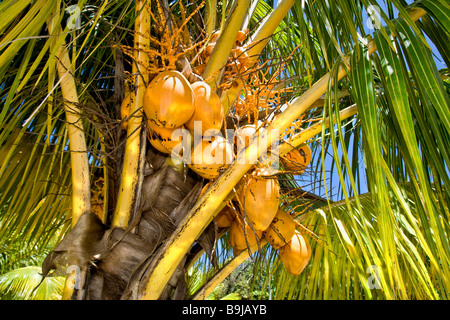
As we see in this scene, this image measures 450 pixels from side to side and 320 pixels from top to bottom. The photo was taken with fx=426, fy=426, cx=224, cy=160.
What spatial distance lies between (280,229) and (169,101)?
0.51 metres

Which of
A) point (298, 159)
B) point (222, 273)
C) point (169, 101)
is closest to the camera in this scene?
point (169, 101)

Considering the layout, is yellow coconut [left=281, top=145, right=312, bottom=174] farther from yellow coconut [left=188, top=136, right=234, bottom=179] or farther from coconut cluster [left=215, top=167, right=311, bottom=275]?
yellow coconut [left=188, top=136, right=234, bottom=179]

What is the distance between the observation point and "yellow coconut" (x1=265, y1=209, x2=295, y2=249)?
1.22m

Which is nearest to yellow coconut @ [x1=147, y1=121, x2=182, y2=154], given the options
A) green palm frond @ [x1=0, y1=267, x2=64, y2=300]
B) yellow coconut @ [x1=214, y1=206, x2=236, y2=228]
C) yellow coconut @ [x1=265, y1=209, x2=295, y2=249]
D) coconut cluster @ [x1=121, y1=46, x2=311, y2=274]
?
coconut cluster @ [x1=121, y1=46, x2=311, y2=274]

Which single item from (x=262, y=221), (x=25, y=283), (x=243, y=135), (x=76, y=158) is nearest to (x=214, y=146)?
(x=243, y=135)

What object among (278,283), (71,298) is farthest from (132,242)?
(278,283)

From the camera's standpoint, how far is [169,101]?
3.15ft

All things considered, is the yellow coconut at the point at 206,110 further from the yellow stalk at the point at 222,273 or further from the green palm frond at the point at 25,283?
the green palm frond at the point at 25,283

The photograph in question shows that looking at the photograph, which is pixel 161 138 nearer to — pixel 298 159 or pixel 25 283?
pixel 298 159

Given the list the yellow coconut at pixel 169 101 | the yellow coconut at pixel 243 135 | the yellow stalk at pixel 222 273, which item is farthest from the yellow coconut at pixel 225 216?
the yellow coconut at pixel 169 101

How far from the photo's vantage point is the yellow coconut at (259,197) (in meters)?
1.13

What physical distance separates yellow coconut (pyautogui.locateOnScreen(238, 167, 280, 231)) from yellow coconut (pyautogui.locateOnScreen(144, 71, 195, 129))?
0.84ft

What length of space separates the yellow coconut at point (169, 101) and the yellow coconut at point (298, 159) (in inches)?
15.7
